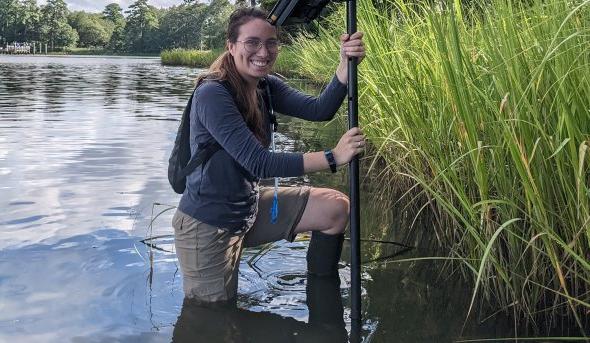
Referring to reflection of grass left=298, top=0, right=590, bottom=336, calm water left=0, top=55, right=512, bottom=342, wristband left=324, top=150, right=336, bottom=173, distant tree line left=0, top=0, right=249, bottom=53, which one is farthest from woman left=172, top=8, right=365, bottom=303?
distant tree line left=0, top=0, right=249, bottom=53

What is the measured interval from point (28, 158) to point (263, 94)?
4.69 m

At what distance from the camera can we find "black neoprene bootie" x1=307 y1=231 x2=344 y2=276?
11.0ft

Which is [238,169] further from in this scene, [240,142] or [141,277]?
[141,277]

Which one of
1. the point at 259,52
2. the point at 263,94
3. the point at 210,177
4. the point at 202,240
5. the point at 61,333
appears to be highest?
the point at 259,52

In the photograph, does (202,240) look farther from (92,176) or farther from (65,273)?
(92,176)

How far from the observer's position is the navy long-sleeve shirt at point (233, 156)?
2.71 meters

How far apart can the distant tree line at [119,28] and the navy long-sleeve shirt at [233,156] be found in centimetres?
10071

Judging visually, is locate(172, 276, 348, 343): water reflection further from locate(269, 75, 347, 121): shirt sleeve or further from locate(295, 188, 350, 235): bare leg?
locate(269, 75, 347, 121): shirt sleeve

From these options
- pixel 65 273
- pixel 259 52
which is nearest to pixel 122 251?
pixel 65 273

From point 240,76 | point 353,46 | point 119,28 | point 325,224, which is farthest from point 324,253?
point 119,28

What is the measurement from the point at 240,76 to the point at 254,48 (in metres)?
0.14

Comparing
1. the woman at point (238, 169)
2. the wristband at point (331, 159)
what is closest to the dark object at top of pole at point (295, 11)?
the woman at point (238, 169)

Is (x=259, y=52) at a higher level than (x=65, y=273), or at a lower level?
higher

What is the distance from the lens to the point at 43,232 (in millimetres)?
4293
